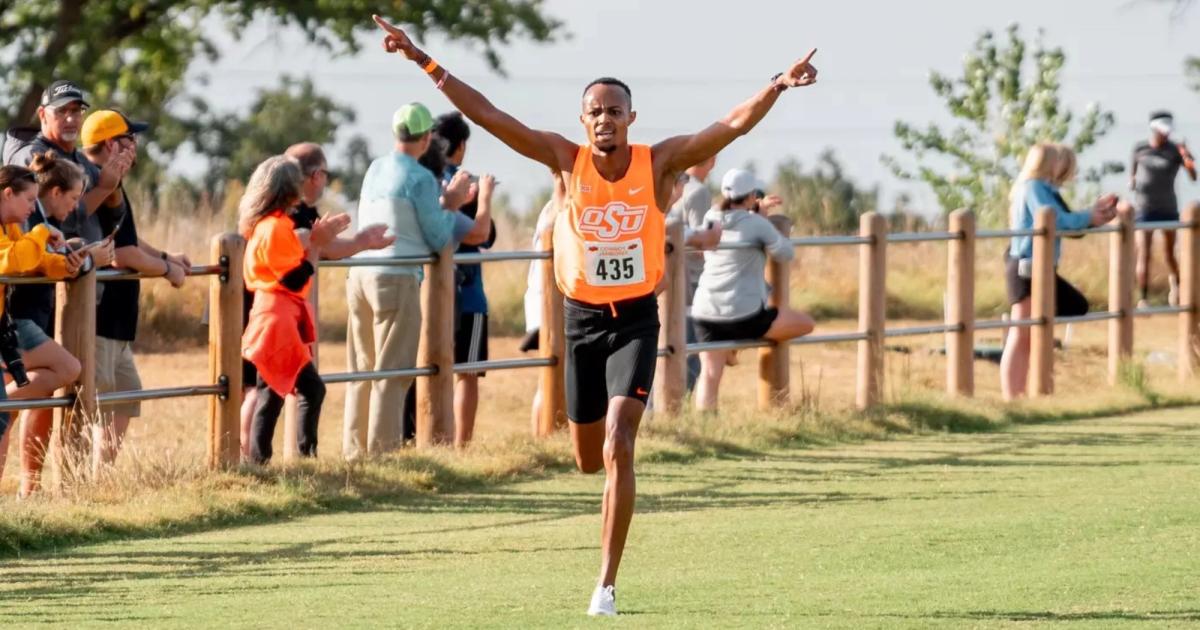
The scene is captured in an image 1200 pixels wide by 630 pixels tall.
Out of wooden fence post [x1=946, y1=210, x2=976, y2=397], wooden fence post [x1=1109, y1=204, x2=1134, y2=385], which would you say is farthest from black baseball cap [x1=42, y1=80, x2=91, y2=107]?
wooden fence post [x1=1109, y1=204, x2=1134, y2=385]

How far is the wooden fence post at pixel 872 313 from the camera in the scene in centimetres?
1633

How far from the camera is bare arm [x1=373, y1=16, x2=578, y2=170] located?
29.5 ft

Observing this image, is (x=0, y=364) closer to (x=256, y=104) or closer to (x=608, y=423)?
(x=608, y=423)

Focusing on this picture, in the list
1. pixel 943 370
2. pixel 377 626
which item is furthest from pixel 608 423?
pixel 943 370

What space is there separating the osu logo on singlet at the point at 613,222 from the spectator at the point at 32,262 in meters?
3.04

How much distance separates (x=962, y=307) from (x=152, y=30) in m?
20.6

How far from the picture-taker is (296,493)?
1162 centimetres

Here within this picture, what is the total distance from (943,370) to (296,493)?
33.8 ft

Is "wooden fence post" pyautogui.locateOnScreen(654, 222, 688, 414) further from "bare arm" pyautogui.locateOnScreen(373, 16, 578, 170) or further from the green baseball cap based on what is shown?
"bare arm" pyautogui.locateOnScreen(373, 16, 578, 170)

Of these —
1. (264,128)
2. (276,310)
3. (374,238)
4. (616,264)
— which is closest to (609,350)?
(616,264)

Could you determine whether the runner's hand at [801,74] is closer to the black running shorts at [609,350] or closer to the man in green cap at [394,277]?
the black running shorts at [609,350]

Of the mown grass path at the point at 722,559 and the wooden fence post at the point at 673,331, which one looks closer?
the mown grass path at the point at 722,559

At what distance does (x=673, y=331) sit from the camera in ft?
48.8

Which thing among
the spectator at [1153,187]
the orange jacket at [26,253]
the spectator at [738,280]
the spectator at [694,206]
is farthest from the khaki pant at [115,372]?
the spectator at [1153,187]
